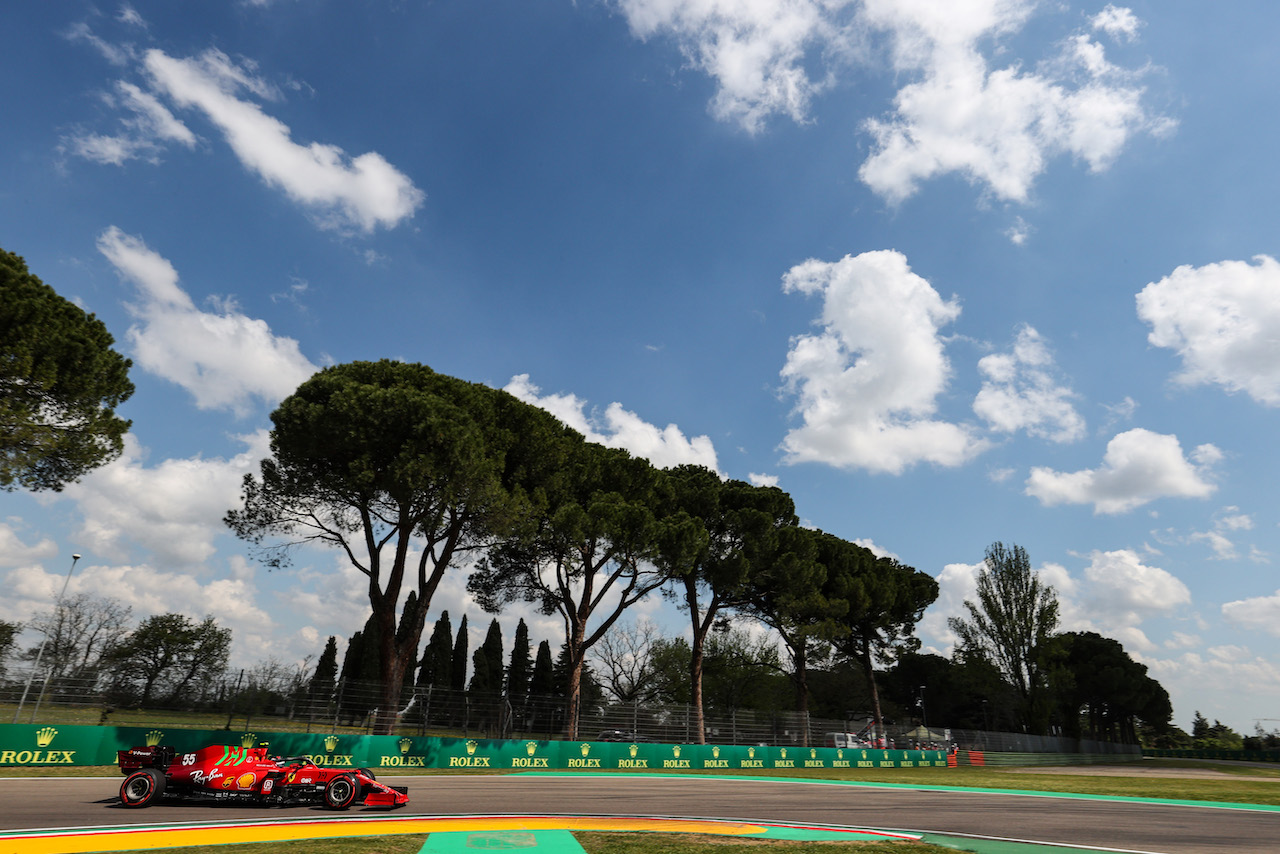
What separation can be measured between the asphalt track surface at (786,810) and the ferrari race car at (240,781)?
0.20m

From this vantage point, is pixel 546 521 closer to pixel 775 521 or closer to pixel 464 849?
pixel 775 521

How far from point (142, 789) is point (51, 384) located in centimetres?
1312

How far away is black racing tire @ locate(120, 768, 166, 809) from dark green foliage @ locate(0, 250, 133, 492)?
1252 cm

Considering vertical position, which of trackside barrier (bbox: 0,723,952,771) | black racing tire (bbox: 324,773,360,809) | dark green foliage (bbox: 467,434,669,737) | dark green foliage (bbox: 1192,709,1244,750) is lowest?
dark green foliage (bbox: 1192,709,1244,750)

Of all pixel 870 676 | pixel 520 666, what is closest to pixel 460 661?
pixel 520 666

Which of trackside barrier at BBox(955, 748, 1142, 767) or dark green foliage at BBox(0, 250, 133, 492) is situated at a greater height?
dark green foliage at BBox(0, 250, 133, 492)

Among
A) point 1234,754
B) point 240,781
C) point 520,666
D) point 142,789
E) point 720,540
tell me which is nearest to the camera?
point 142,789

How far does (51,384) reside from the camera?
1742cm

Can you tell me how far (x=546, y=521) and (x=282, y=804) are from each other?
15.4m

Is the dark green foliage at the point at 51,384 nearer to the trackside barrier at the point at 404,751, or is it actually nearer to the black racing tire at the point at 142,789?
Answer: the trackside barrier at the point at 404,751

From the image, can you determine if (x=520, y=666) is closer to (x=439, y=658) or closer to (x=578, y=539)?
(x=439, y=658)

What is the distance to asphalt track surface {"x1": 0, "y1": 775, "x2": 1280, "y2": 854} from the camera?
844 cm

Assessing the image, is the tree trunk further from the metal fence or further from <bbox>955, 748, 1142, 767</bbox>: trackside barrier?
the metal fence

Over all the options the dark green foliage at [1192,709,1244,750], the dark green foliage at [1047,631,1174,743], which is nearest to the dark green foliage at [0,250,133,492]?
the dark green foliage at [1047,631,1174,743]
